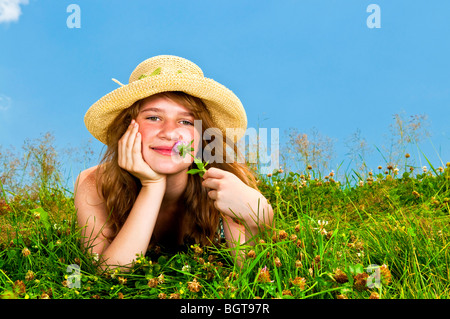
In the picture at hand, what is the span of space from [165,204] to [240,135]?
103 cm

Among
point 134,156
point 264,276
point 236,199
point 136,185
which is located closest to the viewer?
point 264,276

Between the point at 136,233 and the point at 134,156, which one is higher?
the point at 134,156

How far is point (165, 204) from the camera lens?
443 cm

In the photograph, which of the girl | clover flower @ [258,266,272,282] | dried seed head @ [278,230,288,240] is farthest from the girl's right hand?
clover flower @ [258,266,272,282]

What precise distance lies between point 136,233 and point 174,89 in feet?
3.92

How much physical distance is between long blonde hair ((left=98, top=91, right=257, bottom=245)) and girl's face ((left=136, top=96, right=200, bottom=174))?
8cm

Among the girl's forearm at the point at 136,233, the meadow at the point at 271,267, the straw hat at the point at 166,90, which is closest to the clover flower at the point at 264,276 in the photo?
the meadow at the point at 271,267

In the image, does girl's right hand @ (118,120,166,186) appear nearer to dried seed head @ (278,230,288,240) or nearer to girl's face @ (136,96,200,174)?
girl's face @ (136,96,200,174)

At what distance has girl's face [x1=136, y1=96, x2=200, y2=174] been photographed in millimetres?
3449

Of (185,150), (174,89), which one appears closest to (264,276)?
(185,150)

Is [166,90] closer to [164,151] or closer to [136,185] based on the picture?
[164,151]

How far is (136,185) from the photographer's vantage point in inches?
162

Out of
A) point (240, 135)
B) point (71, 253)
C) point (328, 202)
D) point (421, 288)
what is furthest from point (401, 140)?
point (71, 253)
